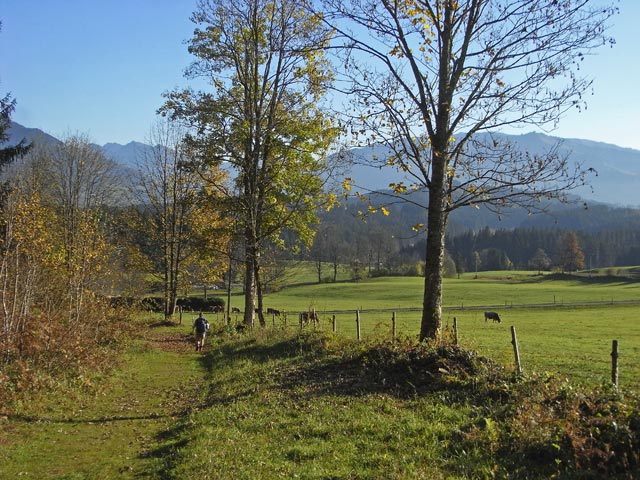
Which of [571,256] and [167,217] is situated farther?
[571,256]

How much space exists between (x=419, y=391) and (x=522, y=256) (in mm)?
187473

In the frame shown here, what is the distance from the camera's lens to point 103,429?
9594mm

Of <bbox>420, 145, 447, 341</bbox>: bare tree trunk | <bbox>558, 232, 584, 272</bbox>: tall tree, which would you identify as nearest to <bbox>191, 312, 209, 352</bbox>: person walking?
<bbox>420, 145, 447, 341</bbox>: bare tree trunk

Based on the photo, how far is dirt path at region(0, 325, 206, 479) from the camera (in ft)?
24.5

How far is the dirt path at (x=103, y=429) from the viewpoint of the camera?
24.5 ft

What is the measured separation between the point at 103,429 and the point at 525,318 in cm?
4379

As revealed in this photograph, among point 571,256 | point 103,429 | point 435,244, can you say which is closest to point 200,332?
point 103,429

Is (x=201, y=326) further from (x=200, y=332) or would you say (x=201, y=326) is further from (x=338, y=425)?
(x=338, y=425)

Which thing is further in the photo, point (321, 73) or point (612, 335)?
point (612, 335)

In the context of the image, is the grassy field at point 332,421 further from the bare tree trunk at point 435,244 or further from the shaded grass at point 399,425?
the bare tree trunk at point 435,244

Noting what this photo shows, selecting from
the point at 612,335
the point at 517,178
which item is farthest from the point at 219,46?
the point at 612,335

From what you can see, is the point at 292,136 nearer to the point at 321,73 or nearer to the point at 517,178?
the point at 321,73

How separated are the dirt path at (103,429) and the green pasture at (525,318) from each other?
630 cm

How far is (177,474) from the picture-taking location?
664 cm
